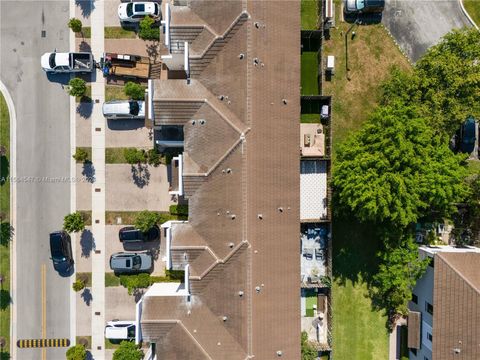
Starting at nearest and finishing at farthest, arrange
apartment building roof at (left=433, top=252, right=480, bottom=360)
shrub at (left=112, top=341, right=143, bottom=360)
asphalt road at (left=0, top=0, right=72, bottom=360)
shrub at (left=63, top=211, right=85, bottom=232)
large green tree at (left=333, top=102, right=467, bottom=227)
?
large green tree at (left=333, top=102, right=467, bottom=227)
apartment building roof at (left=433, top=252, right=480, bottom=360)
shrub at (left=112, top=341, right=143, bottom=360)
shrub at (left=63, top=211, right=85, bottom=232)
asphalt road at (left=0, top=0, right=72, bottom=360)

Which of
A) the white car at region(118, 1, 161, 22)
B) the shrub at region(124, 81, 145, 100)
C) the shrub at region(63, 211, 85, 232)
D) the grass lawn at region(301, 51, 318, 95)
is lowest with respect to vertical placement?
the shrub at region(63, 211, 85, 232)

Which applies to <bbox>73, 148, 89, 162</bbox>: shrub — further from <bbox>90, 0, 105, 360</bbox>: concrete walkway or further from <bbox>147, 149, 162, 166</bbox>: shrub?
<bbox>147, 149, 162, 166</bbox>: shrub

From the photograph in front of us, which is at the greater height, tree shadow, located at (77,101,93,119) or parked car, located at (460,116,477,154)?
tree shadow, located at (77,101,93,119)

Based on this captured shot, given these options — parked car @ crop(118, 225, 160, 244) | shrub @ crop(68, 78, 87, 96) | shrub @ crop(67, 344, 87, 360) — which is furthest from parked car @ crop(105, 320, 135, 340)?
shrub @ crop(68, 78, 87, 96)

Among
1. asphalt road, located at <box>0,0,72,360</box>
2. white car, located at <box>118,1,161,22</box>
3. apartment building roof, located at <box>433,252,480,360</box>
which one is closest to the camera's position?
apartment building roof, located at <box>433,252,480,360</box>

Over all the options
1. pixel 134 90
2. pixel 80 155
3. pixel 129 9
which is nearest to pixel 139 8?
pixel 129 9
